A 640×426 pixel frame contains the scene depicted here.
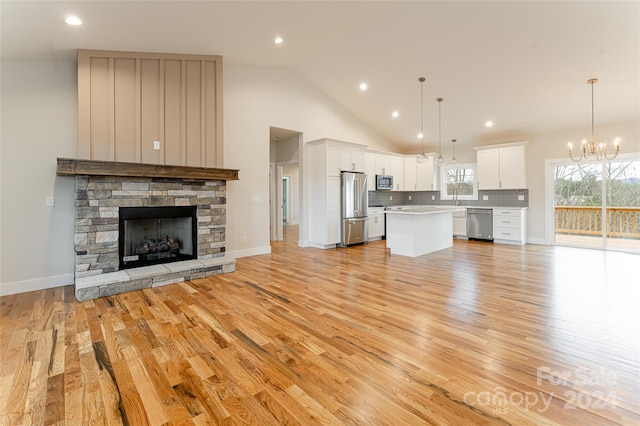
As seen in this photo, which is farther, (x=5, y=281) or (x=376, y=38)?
(x=376, y=38)

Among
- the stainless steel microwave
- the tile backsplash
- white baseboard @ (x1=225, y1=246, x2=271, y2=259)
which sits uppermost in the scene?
the stainless steel microwave

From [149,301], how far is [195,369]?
5.80 feet

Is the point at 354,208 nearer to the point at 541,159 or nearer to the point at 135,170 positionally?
the point at 135,170

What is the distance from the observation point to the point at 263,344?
7.71 ft

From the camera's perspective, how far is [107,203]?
389 cm

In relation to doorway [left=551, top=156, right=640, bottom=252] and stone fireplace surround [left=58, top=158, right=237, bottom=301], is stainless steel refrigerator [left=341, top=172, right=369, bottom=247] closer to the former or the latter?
stone fireplace surround [left=58, top=158, right=237, bottom=301]

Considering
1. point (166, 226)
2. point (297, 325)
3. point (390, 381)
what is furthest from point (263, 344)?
point (166, 226)

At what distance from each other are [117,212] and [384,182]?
20.7ft

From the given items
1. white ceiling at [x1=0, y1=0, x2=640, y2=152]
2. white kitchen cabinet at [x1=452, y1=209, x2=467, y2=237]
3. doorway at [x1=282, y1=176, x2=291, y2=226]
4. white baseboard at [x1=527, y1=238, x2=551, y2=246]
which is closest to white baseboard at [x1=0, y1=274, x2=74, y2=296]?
white ceiling at [x1=0, y1=0, x2=640, y2=152]

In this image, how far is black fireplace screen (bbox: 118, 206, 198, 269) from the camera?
13.7ft

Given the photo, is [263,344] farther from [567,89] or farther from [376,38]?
[567,89]

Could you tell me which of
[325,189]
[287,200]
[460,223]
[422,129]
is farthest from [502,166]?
[287,200]

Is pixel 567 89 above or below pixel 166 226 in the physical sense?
above

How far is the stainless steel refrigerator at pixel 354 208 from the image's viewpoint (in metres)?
6.94
